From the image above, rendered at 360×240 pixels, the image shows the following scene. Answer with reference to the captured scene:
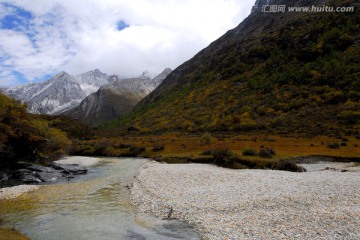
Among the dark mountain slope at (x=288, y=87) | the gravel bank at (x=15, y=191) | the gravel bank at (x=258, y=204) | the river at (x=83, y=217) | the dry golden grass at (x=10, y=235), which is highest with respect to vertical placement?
the dark mountain slope at (x=288, y=87)

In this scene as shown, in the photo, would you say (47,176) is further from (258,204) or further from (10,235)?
(258,204)

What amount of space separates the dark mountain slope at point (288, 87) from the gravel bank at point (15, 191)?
257ft

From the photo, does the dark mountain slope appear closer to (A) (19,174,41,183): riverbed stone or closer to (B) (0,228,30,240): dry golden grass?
(A) (19,174,41,183): riverbed stone

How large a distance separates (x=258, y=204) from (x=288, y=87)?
117584 mm

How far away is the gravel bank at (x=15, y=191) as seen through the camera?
34744mm

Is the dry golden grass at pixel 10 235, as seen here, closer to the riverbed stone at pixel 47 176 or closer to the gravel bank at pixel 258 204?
the gravel bank at pixel 258 204

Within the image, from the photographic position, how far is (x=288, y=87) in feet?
438

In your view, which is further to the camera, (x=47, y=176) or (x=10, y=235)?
(x=47, y=176)

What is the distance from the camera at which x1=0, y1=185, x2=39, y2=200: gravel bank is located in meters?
34.7

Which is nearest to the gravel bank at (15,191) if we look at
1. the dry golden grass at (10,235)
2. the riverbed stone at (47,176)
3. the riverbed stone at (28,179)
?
the riverbed stone at (28,179)

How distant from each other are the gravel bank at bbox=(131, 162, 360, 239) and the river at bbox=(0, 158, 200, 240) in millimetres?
1813

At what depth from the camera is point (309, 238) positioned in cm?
1842

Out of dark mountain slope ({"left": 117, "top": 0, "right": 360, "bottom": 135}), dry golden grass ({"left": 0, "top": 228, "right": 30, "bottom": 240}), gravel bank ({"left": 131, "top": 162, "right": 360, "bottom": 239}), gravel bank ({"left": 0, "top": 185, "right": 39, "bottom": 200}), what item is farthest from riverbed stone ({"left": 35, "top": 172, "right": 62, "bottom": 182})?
dark mountain slope ({"left": 117, "top": 0, "right": 360, "bottom": 135})

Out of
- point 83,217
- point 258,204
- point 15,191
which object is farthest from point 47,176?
point 258,204
